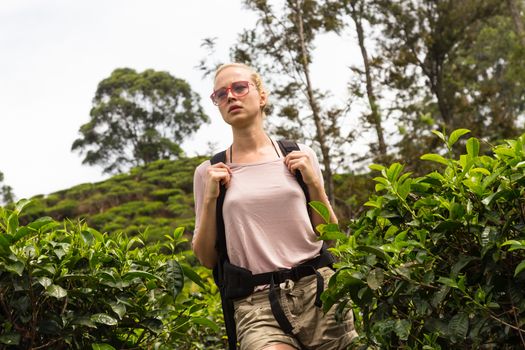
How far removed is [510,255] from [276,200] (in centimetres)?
83

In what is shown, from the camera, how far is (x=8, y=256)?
207cm

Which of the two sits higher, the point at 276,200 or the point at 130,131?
the point at 130,131

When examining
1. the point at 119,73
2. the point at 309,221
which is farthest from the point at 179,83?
the point at 309,221

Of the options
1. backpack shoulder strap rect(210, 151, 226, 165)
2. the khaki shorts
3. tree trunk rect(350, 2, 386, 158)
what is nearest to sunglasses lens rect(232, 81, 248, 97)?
backpack shoulder strap rect(210, 151, 226, 165)

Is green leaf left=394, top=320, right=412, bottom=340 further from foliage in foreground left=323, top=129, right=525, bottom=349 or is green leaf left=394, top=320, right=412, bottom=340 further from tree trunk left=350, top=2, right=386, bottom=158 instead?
tree trunk left=350, top=2, right=386, bottom=158

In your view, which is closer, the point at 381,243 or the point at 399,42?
the point at 381,243

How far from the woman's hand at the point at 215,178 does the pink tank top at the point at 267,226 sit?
0.14 feet

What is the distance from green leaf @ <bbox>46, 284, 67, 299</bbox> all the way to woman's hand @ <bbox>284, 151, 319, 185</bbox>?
32.6 inches

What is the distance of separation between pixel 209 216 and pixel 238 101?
43 cm

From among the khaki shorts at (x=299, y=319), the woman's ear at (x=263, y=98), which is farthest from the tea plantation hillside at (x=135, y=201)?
the khaki shorts at (x=299, y=319)

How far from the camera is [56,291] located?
2059 millimetres

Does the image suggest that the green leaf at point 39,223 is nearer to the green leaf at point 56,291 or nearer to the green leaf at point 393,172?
the green leaf at point 56,291

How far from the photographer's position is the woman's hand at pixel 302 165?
7.46 ft

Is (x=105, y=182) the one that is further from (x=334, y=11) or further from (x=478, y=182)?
(x=478, y=182)
